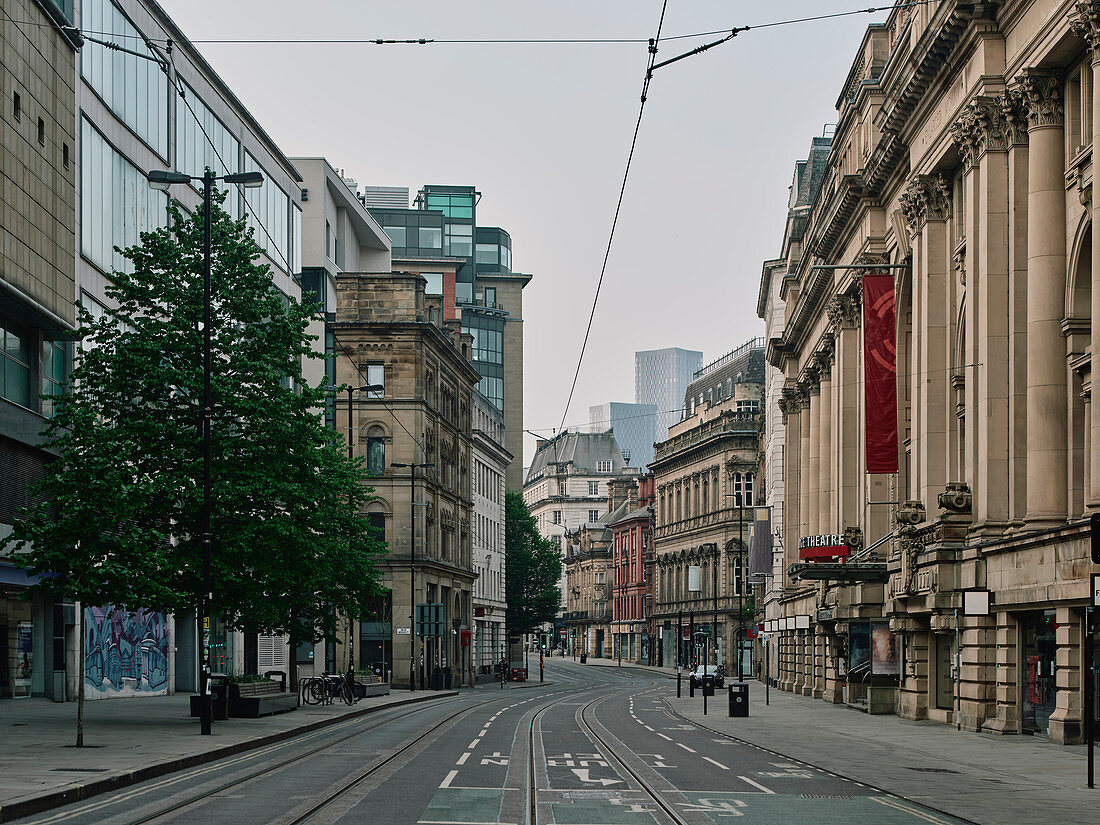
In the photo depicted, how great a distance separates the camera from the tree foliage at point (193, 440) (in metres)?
33.3

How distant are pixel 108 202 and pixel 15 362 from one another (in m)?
10.4

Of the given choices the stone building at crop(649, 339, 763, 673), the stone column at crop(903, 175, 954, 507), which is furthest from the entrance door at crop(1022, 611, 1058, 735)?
the stone building at crop(649, 339, 763, 673)

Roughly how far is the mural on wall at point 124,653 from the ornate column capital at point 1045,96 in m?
28.9

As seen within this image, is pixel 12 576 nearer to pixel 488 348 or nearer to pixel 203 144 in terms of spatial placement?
pixel 203 144

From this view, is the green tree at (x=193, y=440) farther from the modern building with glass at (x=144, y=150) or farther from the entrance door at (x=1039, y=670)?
the entrance door at (x=1039, y=670)

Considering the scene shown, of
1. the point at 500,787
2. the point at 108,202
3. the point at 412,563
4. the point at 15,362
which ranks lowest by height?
the point at 500,787

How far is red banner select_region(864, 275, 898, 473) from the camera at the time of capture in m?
47.4

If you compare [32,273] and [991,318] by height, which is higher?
[32,273]

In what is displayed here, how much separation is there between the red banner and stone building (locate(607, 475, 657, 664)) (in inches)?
3577

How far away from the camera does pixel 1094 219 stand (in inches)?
1145

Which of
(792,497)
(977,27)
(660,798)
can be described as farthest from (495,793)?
(792,497)

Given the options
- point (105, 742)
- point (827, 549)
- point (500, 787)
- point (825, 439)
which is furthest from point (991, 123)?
point (825, 439)

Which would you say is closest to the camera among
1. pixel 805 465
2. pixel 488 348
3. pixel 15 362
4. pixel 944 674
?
pixel 15 362

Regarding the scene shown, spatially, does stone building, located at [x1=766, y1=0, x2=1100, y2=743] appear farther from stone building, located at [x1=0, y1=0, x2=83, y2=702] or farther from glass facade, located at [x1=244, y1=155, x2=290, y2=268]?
glass facade, located at [x1=244, y1=155, x2=290, y2=268]
